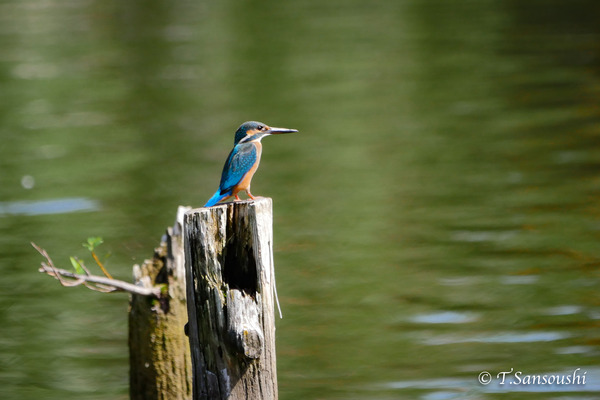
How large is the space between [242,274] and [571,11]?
2089 cm

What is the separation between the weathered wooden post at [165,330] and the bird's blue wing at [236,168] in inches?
31.8

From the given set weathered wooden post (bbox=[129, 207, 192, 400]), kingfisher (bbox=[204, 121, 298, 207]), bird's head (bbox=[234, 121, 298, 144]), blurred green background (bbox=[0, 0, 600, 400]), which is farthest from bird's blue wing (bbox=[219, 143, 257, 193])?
blurred green background (bbox=[0, 0, 600, 400])

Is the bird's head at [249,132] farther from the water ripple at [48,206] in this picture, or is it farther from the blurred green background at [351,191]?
the water ripple at [48,206]

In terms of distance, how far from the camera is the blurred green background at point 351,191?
6.34 meters

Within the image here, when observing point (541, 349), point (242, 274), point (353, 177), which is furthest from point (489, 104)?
point (242, 274)

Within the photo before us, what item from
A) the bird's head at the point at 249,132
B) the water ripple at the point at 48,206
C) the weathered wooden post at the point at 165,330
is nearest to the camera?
the bird's head at the point at 249,132

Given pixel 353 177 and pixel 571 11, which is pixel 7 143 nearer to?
pixel 353 177

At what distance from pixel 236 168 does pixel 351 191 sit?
633cm

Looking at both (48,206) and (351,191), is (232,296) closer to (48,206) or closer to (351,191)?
(351,191)

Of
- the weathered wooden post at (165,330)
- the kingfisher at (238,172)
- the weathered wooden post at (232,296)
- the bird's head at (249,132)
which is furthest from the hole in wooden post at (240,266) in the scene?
the weathered wooden post at (165,330)

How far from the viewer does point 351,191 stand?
1023 centimetres

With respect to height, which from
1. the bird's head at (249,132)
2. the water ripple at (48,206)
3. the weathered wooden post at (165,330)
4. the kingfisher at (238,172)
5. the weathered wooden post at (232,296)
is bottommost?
the weathered wooden post at (232,296)

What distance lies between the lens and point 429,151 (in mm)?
11641

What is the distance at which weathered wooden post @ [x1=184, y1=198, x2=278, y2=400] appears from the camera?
3.46m
